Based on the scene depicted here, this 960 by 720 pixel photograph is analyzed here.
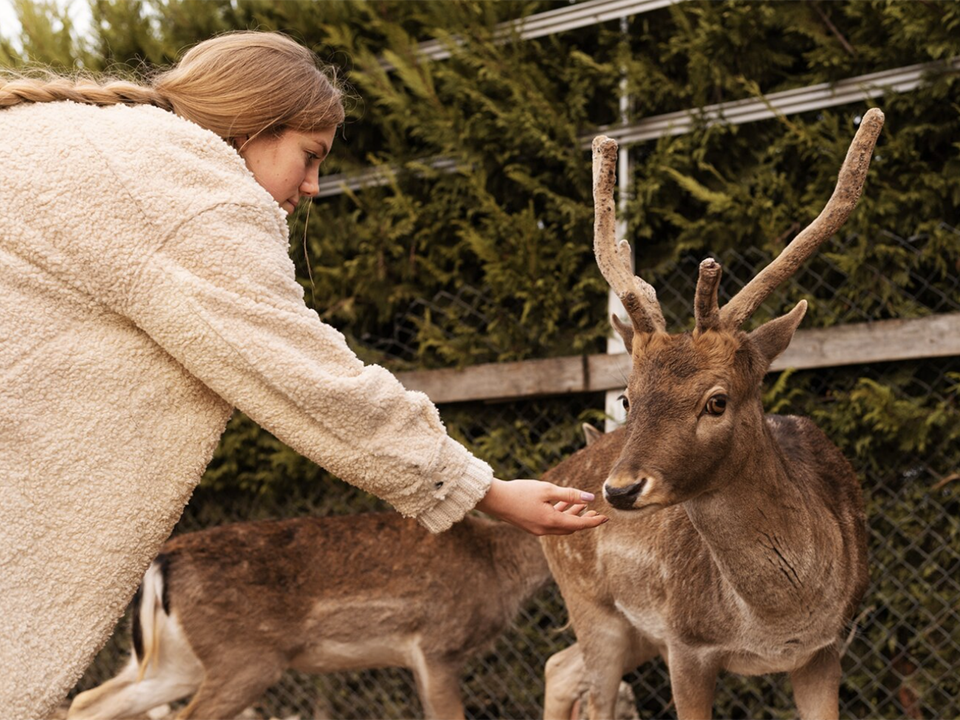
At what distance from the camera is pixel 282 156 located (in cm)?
238

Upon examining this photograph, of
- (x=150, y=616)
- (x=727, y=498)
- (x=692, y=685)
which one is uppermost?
(x=727, y=498)

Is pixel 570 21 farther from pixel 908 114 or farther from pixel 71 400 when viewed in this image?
Answer: pixel 71 400

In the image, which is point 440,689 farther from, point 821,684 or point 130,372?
point 130,372

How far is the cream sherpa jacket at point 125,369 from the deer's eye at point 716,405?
50.7 inches

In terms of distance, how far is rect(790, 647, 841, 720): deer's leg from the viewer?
381cm

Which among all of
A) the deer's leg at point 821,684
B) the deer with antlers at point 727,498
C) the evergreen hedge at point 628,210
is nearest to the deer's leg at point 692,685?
the deer with antlers at point 727,498

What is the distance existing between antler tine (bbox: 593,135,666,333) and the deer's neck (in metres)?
0.47

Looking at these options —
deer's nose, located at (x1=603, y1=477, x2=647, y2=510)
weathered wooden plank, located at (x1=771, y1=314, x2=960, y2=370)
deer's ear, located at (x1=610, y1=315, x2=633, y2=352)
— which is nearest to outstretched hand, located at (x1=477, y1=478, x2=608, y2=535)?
deer's nose, located at (x1=603, y1=477, x2=647, y2=510)

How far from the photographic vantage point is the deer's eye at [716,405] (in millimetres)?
3213

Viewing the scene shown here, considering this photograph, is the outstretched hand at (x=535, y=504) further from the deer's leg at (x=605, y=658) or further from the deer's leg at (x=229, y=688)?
the deer's leg at (x=229, y=688)

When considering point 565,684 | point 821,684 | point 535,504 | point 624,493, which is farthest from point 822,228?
point 565,684

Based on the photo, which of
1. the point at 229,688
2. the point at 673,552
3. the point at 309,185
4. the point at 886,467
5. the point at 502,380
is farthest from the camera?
the point at 502,380

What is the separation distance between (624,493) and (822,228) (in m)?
1.07

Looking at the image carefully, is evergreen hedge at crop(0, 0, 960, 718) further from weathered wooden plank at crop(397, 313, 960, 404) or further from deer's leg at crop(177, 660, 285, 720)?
deer's leg at crop(177, 660, 285, 720)
